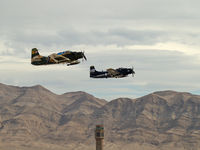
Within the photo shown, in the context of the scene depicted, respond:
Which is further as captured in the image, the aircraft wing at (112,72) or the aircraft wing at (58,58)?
the aircraft wing at (112,72)

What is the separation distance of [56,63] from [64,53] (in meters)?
5.17

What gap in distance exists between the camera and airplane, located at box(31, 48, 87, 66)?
4961 inches

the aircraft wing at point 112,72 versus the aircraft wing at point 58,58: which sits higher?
the aircraft wing at point 58,58

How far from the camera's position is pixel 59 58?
416 feet

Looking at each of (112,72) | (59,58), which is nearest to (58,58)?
(59,58)

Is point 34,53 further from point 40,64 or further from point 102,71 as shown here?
point 102,71

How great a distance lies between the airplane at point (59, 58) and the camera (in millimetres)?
126000

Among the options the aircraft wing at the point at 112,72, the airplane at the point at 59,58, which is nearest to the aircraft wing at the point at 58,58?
the airplane at the point at 59,58

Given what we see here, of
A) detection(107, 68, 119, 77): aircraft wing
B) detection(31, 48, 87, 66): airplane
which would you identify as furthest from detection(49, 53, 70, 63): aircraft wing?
detection(107, 68, 119, 77): aircraft wing

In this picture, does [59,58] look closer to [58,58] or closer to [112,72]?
[58,58]

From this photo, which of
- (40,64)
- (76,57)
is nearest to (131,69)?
(76,57)

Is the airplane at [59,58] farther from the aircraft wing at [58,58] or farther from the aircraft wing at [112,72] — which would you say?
the aircraft wing at [112,72]

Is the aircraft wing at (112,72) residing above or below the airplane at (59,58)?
below

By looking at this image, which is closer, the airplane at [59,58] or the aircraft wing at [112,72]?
the airplane at [59,58]
